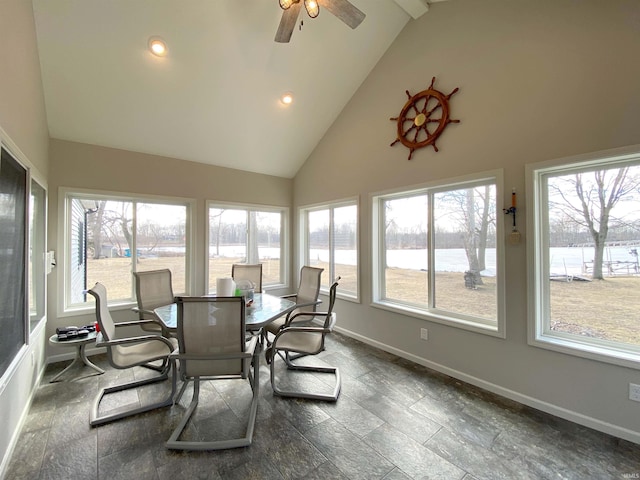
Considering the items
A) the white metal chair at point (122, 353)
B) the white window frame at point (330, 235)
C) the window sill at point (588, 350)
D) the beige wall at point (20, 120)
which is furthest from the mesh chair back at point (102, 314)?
the window sill at point (588, 350)

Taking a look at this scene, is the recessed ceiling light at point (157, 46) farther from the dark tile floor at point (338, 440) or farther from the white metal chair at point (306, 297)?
the dark tile floor at point (338, 440)

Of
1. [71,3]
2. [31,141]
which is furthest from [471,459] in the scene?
[71,3]

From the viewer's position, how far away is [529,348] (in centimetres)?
232

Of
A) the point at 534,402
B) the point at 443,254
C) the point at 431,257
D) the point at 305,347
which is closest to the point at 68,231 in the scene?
the point at 305,347

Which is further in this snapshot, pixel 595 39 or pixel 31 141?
pixel 31 141

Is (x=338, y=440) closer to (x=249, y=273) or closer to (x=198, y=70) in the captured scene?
(x=249, y=273)

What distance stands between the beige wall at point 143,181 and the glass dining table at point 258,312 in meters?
1.61

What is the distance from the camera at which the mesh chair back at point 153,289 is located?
3.09m

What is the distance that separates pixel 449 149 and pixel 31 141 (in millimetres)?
4034

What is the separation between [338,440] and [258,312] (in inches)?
48.6

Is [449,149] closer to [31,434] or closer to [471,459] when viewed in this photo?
[471,459]

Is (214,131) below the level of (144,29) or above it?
below

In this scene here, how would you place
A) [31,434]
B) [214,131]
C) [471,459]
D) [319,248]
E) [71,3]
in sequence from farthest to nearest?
1. [319,248]
2. [214,131]
3. [71,3]
4. [31,434]
5. [471,459]

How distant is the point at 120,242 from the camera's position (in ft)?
12.1
